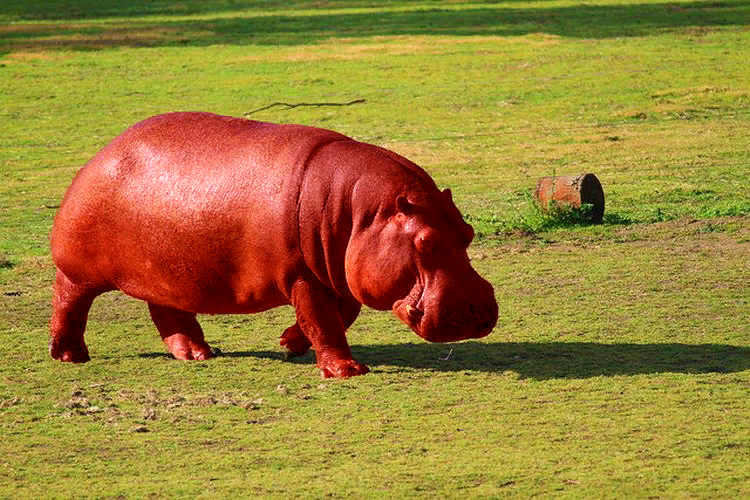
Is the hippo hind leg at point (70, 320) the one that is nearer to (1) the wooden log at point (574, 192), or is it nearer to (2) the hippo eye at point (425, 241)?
(2) the hippo eye at point (425, 241)

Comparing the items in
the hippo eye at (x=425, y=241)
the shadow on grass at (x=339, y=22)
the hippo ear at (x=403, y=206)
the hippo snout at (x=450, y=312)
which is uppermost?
the hippo ear at (x=403, y=206)

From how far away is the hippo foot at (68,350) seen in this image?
8602mm

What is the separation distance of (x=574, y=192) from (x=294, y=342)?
4.09 meters

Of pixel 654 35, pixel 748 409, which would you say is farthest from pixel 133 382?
pixel 654 35

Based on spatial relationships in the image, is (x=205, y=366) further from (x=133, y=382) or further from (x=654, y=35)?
(x=654, y=35)

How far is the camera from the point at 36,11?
102ft

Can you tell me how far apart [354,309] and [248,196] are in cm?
90

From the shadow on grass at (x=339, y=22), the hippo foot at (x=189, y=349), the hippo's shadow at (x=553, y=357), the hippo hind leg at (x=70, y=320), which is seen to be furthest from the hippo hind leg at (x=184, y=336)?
the shadow on grass at (x=339, y=22)

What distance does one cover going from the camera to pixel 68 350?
8.61 metres

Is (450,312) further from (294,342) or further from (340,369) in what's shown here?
(294,342)

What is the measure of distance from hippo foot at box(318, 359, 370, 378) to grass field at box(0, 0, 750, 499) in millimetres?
82

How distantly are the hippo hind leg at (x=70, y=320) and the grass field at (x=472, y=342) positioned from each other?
0.11 m

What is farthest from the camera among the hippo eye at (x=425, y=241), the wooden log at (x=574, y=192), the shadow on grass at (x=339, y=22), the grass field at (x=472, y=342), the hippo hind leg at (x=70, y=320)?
the shadow on grass at (x=339, y=22)

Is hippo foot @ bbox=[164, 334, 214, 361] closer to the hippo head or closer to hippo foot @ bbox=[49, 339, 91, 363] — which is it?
hippo foot @ bbox=[49, 339, 91, 363]
